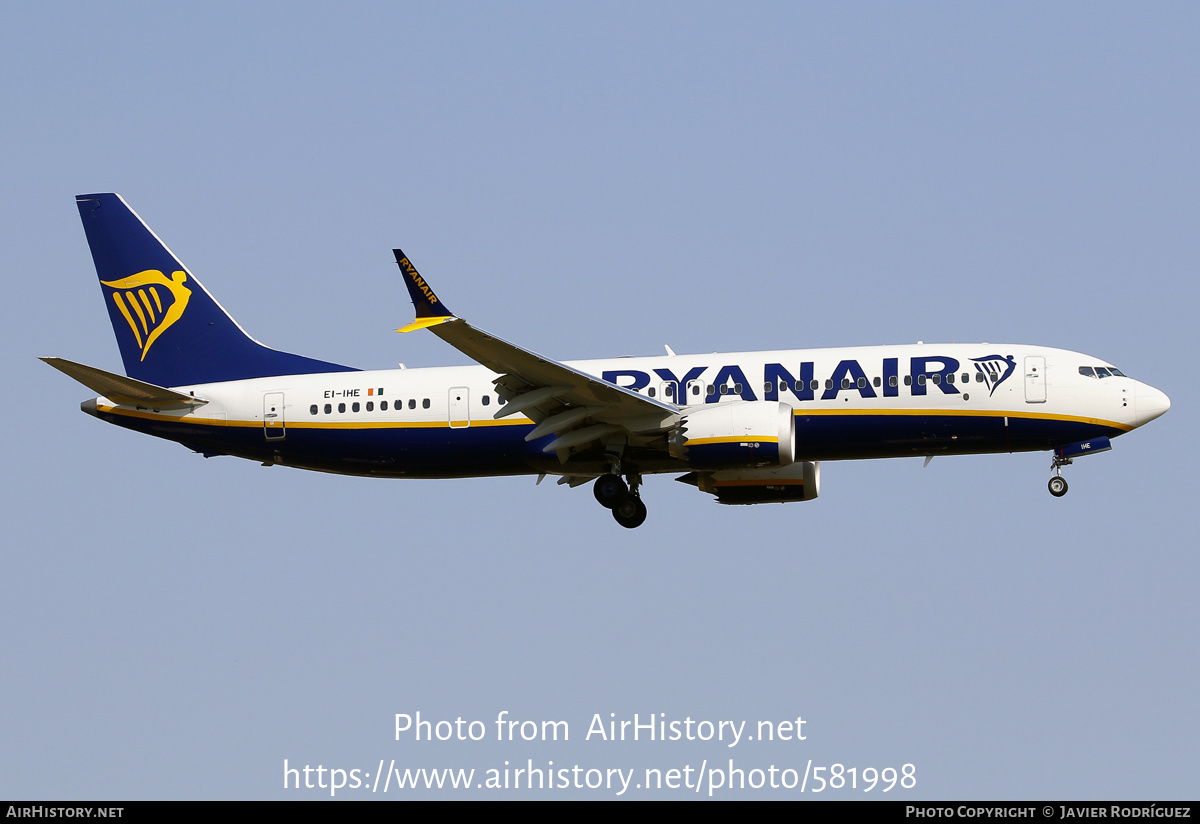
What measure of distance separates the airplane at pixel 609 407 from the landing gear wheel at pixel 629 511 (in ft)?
0.14

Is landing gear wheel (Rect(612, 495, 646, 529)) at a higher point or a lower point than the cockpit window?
lower

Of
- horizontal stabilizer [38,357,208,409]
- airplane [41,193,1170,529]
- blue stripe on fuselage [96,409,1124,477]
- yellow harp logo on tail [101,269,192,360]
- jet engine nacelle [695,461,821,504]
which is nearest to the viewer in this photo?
airplane [41,193,1170,529]

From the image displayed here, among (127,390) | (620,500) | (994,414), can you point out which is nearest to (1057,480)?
(994,414)

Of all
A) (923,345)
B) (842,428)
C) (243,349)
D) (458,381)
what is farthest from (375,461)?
(923,345)

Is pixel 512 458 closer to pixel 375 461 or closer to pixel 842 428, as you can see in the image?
pixel 375 461

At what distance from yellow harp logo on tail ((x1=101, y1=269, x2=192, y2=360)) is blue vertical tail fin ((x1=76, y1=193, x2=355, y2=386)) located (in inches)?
1.1

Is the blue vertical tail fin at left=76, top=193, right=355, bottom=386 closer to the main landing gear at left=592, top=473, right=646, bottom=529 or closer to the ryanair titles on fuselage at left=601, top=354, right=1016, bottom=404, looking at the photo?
the main landing gear at left=592, top=473, right=646, bottom=529

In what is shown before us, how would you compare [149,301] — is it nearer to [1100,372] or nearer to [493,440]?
[493,440]

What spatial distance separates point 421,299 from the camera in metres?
28.8

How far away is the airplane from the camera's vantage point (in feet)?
109

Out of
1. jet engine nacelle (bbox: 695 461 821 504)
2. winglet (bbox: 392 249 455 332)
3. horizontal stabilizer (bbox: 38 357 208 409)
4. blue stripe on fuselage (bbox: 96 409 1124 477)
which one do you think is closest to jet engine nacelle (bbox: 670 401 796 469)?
blue stripe on fuselage (bbox: 96 409 1124 477)

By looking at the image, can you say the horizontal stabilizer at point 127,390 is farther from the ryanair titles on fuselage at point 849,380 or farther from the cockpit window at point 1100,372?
the cockpit window at point 1100,372

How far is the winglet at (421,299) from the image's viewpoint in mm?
28609

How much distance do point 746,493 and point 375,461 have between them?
32.9 ft
